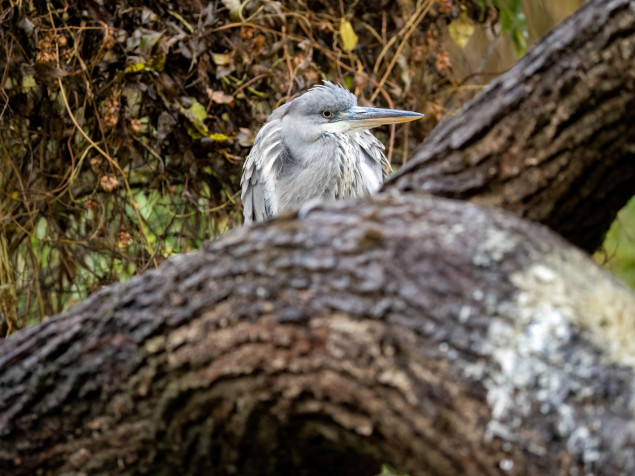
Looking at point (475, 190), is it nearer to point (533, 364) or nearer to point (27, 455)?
point (533, 364)

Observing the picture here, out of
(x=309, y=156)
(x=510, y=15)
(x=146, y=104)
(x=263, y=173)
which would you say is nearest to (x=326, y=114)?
(x=309, y=156)

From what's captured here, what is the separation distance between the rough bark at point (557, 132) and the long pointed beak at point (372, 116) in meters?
1.16

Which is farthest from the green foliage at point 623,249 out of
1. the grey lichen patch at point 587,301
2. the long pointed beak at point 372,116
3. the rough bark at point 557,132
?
the grey lichen patch at point 587,301

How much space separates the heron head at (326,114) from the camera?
88.6 inches

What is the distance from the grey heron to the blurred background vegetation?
0.65 feet

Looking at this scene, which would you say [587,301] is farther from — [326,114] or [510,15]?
[510,15]

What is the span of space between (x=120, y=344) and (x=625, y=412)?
1.94 feet

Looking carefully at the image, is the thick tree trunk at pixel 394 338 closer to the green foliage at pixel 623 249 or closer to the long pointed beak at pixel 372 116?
the long pointed beak at pixel 372 116

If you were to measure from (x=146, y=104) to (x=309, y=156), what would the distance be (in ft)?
1.79

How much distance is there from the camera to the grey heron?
7.48 ft

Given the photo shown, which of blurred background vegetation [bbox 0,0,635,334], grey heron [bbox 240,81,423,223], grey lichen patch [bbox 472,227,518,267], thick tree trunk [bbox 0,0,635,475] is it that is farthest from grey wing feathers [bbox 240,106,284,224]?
grey lichen patch [bbox 472,227,518,267]

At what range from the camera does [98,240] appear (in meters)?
2.51

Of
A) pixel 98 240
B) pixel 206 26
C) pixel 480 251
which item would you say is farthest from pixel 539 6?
pixel 480 251

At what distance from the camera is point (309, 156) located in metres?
2.35
